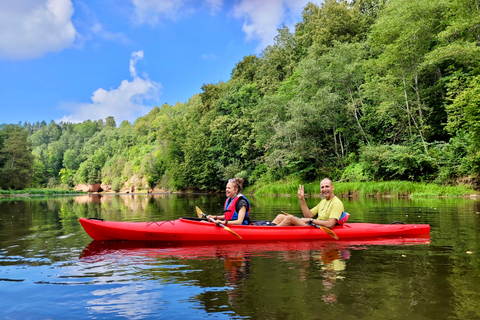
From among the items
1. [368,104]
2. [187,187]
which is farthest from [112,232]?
[187,187]

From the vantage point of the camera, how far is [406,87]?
19703 millimetres

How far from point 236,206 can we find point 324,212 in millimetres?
1757

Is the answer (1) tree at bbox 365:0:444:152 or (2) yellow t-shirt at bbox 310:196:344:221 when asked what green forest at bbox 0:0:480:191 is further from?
(2) yellow t-shirt at bbox 310:196:344:221

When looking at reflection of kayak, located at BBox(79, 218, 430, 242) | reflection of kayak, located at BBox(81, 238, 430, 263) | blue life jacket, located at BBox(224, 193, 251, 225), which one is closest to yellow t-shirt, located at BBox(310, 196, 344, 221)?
reflection of kayak, located at BBox(79, 218, 430, 242)

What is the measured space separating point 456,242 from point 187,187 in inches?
1701

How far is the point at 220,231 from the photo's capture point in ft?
21.8

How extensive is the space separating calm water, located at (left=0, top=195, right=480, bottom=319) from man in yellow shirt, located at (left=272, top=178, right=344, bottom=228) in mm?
452

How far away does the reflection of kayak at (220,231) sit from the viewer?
6590mm

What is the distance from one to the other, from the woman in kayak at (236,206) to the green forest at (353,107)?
11769 millimetres

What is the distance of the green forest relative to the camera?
16516 mm

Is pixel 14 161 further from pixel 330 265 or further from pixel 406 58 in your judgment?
pixel 330 265

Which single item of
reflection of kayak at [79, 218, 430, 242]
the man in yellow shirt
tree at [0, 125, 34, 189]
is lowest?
reflection of kayak at [79, 218, 430, 242]

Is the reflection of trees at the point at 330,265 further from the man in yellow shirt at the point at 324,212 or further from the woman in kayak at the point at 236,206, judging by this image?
the woman in kayak at the point at 236,206

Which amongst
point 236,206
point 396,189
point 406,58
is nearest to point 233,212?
point 236,206
